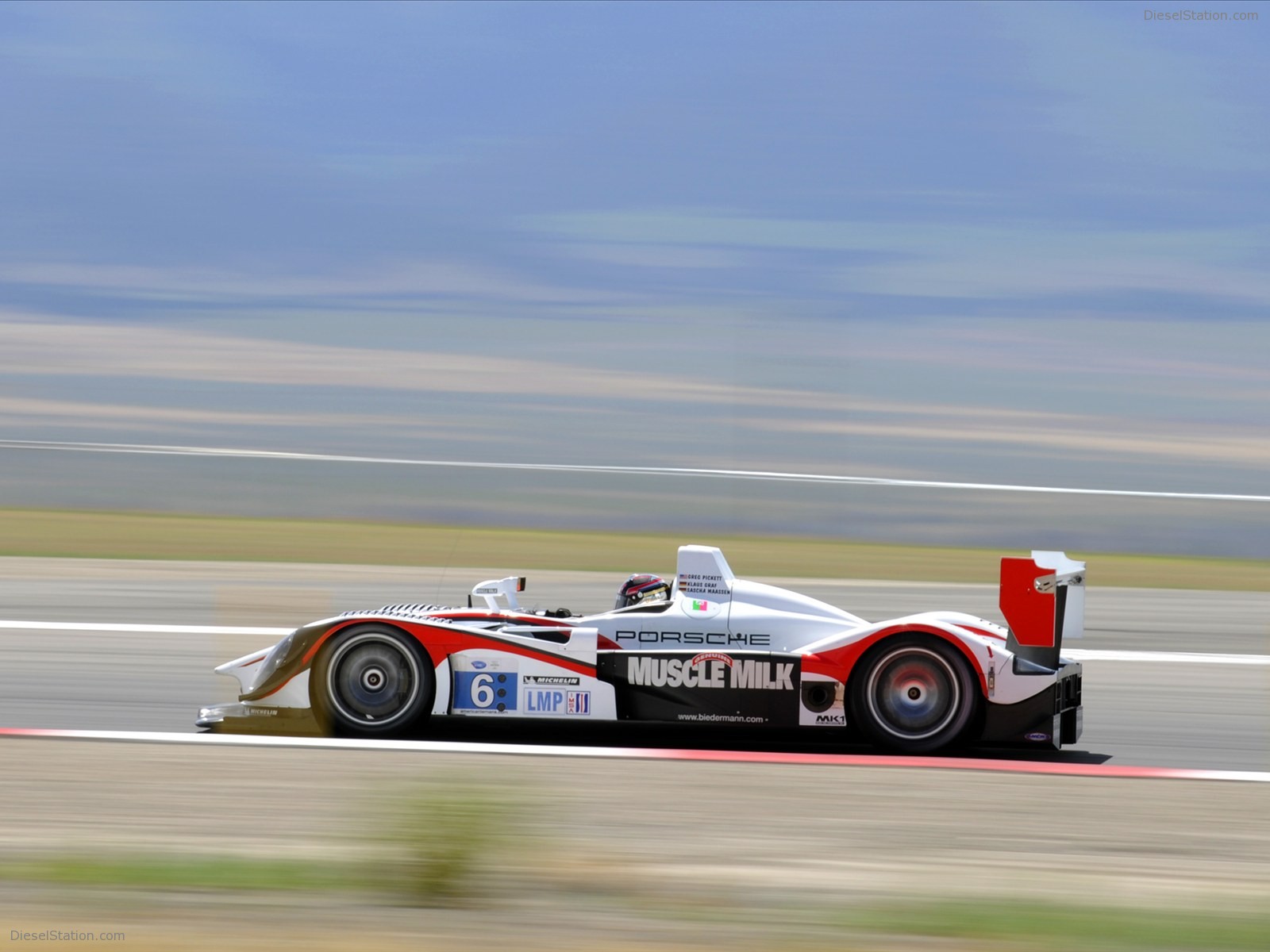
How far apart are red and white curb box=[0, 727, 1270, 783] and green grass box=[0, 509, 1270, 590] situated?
396 inches

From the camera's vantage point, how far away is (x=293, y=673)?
25.1 ft

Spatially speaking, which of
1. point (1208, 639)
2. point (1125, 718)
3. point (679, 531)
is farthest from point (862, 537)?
point (1125, 718)

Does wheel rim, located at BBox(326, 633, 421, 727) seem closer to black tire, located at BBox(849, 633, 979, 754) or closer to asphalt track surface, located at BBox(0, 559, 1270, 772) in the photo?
asphalt track surface, located at BBox(0, 559, 1270, 772)

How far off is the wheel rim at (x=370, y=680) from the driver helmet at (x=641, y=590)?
1.28 metres

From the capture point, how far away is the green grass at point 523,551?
1820cm

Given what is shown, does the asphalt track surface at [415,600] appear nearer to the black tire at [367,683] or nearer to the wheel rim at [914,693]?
the black tire at [367,683]

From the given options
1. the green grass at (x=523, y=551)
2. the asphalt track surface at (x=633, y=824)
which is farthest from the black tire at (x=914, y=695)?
the green grass at (x=523, y=551)

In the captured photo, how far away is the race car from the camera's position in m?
7.43

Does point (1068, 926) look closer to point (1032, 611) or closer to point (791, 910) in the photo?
point (791, 910)

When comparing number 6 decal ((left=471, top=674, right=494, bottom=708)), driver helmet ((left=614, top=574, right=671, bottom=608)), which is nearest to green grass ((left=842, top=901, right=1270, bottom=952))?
number 6 decal ((left=471, top=674, right=494, bottom=708))

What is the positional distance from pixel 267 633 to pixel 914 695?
22.0ft

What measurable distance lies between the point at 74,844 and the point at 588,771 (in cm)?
234

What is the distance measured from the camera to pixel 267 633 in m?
12.4

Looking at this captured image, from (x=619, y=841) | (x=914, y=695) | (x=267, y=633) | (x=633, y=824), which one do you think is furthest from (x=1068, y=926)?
(x=267, y=633)
